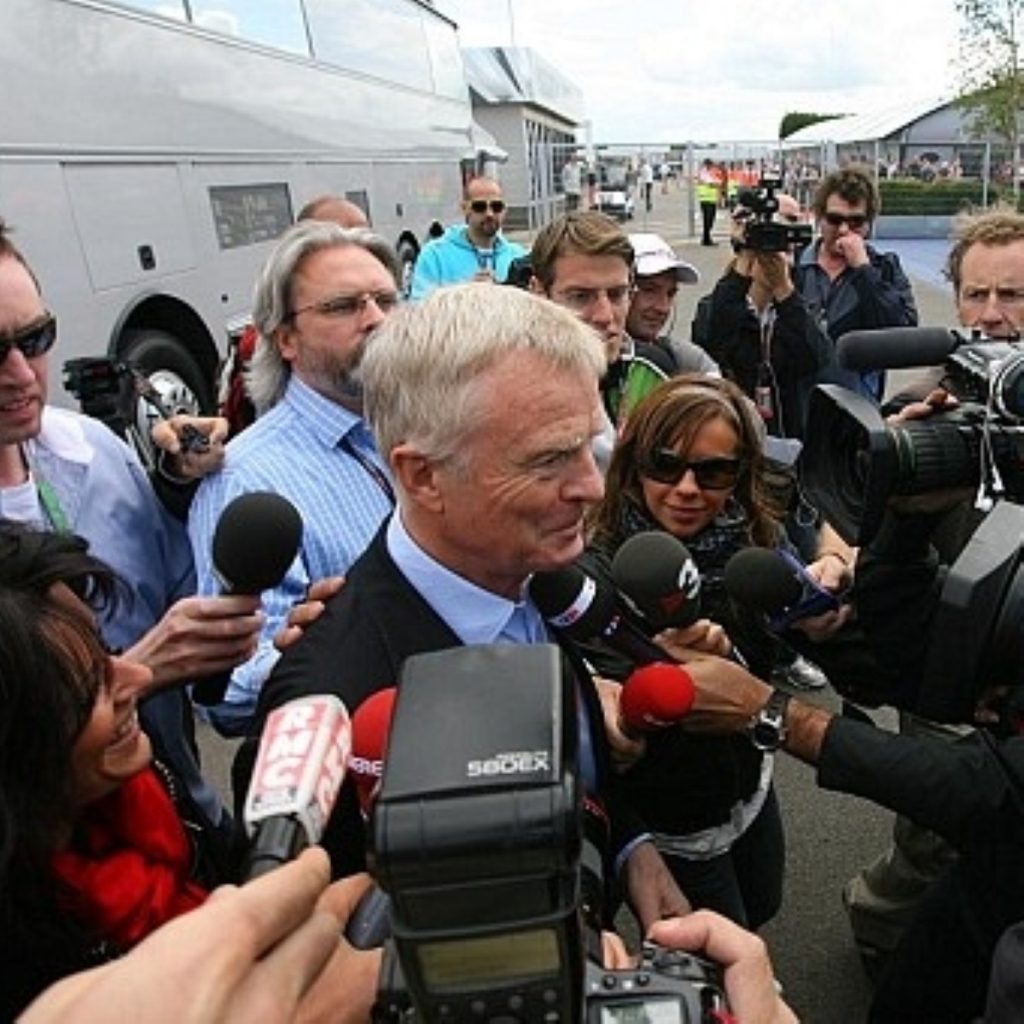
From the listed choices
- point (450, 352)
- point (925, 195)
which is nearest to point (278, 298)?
point (450, 352)

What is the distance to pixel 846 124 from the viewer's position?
3312 cm

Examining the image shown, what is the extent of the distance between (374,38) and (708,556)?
9214mm

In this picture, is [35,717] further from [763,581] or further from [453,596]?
[763,581]

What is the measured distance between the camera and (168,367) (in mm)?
5988

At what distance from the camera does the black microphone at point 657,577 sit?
4.78ft

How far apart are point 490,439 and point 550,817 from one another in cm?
82

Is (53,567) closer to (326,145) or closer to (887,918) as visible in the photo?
(887,918)

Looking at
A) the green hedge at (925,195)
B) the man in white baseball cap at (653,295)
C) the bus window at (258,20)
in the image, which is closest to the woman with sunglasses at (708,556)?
the man in white baseball cap at (653,295)

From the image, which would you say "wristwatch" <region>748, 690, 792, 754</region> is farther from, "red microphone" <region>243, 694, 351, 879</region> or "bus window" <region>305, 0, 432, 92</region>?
"bus window" <region>305, 0, 432, 92</region>

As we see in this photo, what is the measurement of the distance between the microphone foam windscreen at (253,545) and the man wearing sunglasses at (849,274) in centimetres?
321

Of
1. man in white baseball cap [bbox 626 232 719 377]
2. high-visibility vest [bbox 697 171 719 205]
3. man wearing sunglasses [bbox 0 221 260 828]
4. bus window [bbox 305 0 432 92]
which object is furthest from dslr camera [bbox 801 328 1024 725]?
high-visibility vest [bbox 697 171 719 205]

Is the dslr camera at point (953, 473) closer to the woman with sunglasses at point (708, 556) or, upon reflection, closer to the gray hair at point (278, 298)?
the woman with sunglasses at point (708, 556)

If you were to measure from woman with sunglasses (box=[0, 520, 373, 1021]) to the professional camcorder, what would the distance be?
113cm

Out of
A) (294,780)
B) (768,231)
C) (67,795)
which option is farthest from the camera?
(768,231)
